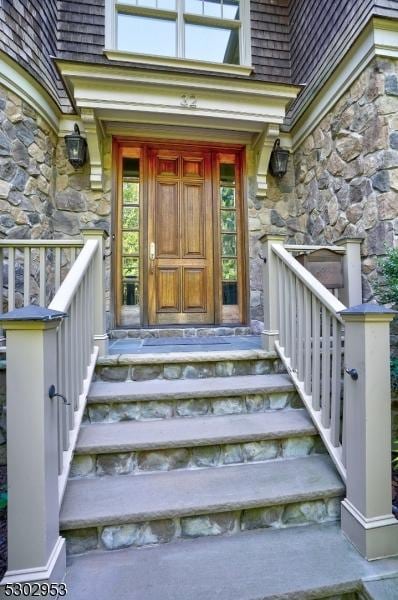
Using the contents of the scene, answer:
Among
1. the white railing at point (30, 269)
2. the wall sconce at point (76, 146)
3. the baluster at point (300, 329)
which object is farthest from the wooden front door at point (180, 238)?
the baluster at point (300, 329)

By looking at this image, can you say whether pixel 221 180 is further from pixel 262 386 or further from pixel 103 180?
pixel 262 386

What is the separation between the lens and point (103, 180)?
3.60 metres

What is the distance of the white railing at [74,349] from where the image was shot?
1530mm

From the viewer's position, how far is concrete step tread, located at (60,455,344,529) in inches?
56.6

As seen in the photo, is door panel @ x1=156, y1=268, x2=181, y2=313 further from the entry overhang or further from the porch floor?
the entry overhang

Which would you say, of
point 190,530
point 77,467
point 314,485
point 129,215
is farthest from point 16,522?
point 129,215

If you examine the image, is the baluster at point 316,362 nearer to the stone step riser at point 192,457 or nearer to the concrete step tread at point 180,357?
the stone step riser at point 192,457

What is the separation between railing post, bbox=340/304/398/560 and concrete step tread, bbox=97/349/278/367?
92 cm

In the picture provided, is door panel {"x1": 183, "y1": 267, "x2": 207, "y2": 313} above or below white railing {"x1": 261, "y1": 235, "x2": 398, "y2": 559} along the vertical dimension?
above

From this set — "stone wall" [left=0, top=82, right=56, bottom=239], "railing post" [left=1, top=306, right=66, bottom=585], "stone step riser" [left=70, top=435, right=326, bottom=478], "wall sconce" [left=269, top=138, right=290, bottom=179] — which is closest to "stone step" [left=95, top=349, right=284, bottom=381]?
"stone step riser" [left=70, top=435, right=326, bottom=478]

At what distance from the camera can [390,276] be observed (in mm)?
2375

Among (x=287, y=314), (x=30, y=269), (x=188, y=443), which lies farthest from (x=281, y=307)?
(x=30, y=269)

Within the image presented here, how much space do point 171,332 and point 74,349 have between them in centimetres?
183

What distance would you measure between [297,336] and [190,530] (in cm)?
133
